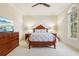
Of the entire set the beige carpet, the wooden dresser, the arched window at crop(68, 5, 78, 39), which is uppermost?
A: the arched window at crop(68, 5, 78, 39)

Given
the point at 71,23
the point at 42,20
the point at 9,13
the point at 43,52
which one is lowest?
the point at 43,52

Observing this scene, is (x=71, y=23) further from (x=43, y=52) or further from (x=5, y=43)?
(x=5, y=43)

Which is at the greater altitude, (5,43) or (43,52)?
(5,43)

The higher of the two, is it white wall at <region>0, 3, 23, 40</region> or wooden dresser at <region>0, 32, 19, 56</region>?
white wall at <region>0, 3, 23, 40</region>

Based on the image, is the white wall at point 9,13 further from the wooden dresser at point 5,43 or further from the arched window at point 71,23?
the arched window at point 71,23

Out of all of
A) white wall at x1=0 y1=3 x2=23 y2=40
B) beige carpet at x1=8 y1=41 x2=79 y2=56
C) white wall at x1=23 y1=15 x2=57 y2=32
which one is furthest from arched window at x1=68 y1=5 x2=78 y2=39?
white wall at x1=0 y1=3 x2=23 y2=40

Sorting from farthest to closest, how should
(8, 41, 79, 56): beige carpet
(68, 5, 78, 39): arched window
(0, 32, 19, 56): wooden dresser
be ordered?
(68, 5, 78, 39): arched window < (8, 41, 79, 56): beige carpet < (0, 32, 19, 56): wooden dresser

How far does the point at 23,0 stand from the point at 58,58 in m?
0.45

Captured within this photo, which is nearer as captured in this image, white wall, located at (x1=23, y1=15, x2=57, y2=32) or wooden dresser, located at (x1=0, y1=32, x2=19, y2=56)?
wooden dresser, located at (x1=0, y1=32, x2=19, y2=56)

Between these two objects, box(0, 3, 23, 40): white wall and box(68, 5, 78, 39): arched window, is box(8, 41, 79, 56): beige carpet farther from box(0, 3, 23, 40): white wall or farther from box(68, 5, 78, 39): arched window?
box(0, 3, 23, 40): white wall

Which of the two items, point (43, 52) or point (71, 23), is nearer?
point (43, 52)

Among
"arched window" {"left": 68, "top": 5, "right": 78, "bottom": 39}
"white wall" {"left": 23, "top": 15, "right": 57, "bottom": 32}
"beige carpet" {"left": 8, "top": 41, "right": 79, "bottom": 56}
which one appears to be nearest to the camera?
"beige carpet" {"left": 8, "top": 41, "right": 79, "bottom": 56}

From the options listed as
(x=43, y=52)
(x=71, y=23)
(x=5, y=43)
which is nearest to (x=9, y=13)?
(x=5, y=43)

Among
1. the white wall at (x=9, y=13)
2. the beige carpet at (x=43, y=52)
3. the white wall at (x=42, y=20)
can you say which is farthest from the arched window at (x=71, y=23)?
the white wall at (x=9, y=13)
